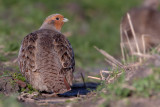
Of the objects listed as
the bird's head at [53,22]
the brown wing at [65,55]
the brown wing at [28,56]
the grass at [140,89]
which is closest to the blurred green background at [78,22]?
the bird's head at [53,22]

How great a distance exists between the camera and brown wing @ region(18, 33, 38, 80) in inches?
195

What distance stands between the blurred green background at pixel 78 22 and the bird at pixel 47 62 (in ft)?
7.44

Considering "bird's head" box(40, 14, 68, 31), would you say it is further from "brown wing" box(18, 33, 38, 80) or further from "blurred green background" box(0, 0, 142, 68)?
"blurred green background" box(0, 0, 142, 68)

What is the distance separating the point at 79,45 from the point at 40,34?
4762 mm

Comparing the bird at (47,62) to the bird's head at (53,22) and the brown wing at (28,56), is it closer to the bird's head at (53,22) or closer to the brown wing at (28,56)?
the brown wing at (28,56)

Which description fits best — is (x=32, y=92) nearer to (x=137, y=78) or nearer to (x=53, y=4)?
(x=137, y=78)

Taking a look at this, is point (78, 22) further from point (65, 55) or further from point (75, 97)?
point (75, 97)

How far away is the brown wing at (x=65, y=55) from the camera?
4.98 meters

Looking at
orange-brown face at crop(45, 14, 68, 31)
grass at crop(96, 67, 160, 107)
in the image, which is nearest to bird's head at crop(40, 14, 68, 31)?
orange-brown face at crop(45, 14, 68, 31)

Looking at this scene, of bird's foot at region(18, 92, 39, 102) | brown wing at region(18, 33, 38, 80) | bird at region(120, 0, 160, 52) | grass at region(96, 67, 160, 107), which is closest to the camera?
grass at region(96, 67, 160, 107)

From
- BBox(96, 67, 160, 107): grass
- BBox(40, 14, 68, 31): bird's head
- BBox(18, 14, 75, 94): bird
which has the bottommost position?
BBox(96, 67, 160, 107): grass

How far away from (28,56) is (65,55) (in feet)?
1.72

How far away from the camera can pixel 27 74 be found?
5.04 metres

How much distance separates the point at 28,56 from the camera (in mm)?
5008
